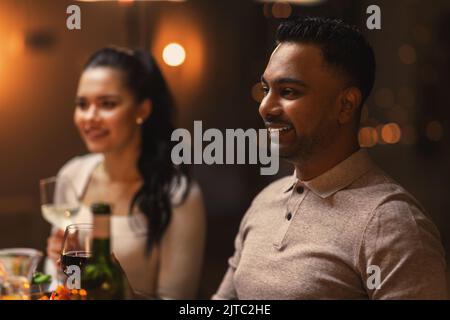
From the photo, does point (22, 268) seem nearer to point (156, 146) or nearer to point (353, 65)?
point (156, 146)

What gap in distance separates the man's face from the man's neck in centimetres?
2

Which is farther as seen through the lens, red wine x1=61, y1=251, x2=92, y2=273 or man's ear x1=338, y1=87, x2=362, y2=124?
man's ear x1=338, y1=87, x2=362, y2=124

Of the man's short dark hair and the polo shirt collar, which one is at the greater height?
the man's short dark hair

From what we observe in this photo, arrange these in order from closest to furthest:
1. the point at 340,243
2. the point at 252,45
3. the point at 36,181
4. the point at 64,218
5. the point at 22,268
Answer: the point at 340,243, the point at 22,268, the point at 64,218, the point at 252,45, the point at 36,181

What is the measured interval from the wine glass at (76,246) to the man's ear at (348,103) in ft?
1.76

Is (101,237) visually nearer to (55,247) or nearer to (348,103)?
(348,103)

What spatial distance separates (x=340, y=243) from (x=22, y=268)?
696mm

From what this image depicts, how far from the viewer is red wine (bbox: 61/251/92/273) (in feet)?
3.82

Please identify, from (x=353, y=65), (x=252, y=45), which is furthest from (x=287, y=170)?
(x=252, y=45)

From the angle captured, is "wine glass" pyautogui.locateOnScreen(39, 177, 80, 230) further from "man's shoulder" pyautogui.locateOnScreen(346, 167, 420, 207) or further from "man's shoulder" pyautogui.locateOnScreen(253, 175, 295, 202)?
"man's shoulder" pyautogui.locateOnScreen(346, 167, 420, 207)

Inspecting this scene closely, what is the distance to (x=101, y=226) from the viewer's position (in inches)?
38.9

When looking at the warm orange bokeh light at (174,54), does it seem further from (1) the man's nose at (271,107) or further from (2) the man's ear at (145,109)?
(1) the man's nose at (271,107)

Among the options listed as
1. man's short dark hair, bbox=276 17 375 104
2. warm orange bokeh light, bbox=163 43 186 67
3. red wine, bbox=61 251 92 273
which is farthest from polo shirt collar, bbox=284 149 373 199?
warm orange bokeh light, bbox=163 43 186 67

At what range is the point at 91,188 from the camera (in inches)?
73.4
